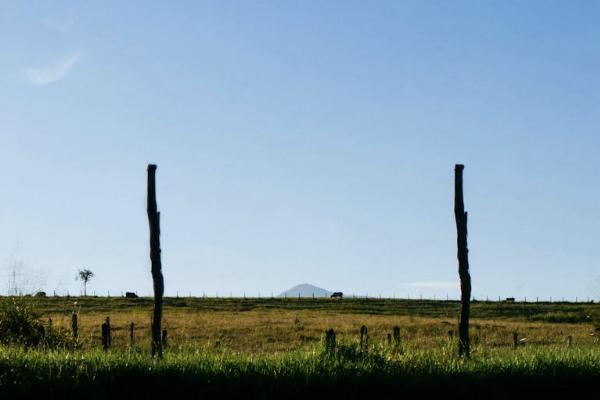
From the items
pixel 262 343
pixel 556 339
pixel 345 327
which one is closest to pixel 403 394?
pixel 262 343

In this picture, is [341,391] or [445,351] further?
[445,351]

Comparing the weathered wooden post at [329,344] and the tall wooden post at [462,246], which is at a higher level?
the tall wooden post at [462,246]

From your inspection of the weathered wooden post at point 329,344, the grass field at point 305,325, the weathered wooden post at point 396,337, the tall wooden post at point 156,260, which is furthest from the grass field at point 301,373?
the grass field at point 305,325

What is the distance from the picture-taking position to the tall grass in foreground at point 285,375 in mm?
13133

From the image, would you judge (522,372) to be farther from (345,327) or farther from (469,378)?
(345,327)

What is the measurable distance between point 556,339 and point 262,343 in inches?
663

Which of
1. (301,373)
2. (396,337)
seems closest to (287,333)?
(396,337)

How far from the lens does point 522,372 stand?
15.9m

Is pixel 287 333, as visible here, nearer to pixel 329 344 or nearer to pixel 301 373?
pixel 329 344

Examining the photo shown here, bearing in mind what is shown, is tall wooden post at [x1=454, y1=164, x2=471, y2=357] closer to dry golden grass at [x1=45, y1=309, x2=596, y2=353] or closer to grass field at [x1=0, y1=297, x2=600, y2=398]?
grass field at [x1=0, y1=297, x2=600, y2=398]

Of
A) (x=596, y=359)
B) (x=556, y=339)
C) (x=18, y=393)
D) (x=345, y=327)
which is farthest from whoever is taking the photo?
(x=345, y=327)

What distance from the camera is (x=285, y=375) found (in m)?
13.9

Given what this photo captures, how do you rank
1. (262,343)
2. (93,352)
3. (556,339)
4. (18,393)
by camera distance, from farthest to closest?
(556,339), (262,343), (93,352), (18,393)

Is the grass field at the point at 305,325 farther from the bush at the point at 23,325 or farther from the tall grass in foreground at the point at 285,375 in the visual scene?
the tall grass in foreground at the point at 285,375
